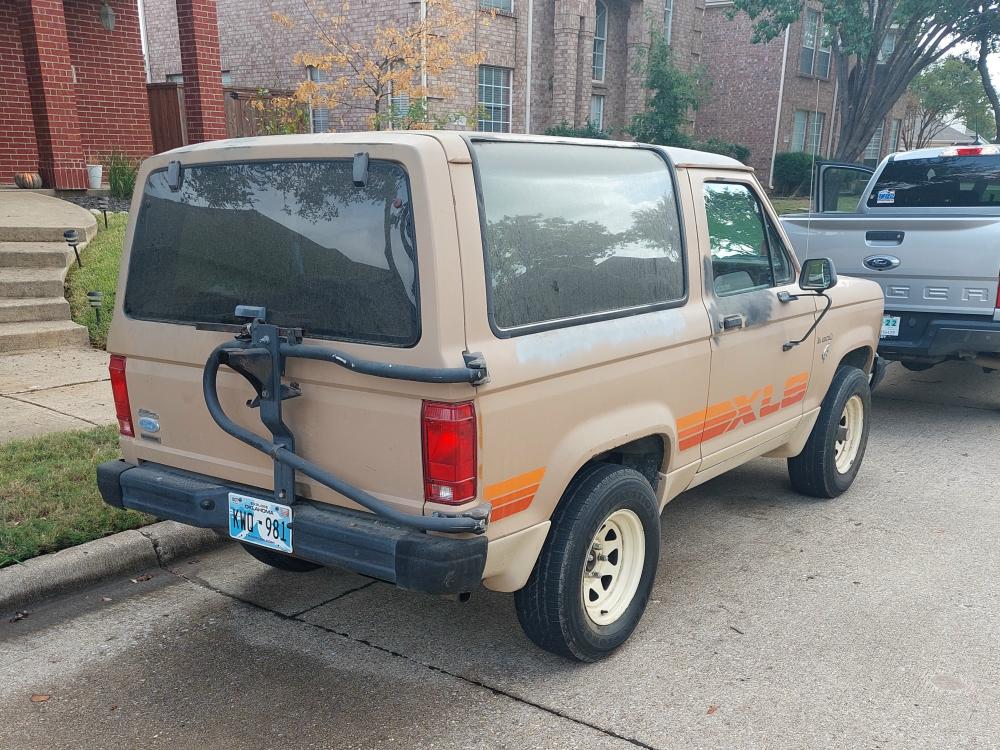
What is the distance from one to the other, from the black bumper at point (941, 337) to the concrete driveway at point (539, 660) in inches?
77.5

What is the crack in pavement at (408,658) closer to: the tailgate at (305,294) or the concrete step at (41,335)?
the tailgate at (305,294)

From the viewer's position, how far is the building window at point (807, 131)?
100 ft

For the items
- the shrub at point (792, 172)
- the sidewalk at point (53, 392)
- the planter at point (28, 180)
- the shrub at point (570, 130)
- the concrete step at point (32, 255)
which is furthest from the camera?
the shrub at point (792, 172)

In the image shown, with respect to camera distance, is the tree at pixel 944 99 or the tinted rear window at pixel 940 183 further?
the tree at pixel 944 99

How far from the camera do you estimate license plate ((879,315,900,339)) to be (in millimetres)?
→ 6883

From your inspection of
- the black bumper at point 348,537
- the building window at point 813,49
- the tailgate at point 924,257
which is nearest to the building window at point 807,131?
the building window at point 813,49

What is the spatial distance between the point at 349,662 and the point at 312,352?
4.51 ft

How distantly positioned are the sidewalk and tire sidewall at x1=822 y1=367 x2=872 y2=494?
15.3ft

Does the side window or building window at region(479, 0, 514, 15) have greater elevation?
building window at region(479, 0, 514, 15)

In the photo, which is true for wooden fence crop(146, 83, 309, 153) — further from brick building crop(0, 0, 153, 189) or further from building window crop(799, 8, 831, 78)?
building window crop(799, 8, 831, 78)

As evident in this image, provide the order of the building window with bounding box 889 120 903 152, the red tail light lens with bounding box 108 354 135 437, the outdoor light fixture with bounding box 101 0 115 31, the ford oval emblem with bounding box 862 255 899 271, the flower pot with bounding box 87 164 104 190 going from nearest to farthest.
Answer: the red tail light lens with bounding box 108 354 135 437, the ford oval emblem with bounding box 862 255 899 271, the flower pot with bounding box 87 164 104 190, the outdoor light fixture with bounding box 101 0 115 31, the building window with bounding box 889 120 903 152

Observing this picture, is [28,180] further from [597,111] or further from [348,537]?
[597,111]

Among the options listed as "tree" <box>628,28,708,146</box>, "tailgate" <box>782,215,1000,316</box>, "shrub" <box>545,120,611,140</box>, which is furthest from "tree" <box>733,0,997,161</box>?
"tailgate" <box>782,215,1000,316</box>

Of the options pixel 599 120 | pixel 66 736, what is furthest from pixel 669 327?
pixel 599 120
